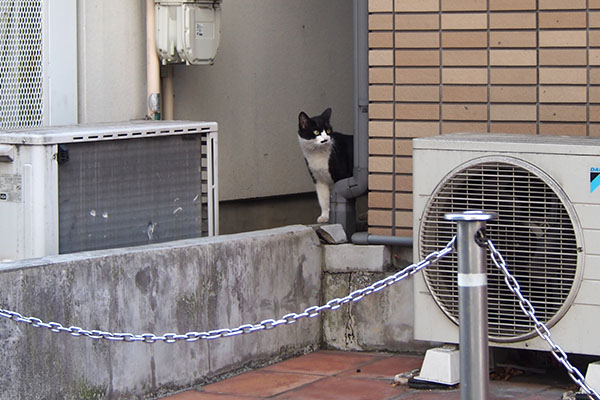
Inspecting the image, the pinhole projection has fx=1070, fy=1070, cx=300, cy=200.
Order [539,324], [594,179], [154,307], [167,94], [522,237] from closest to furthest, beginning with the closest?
[539,324] → [594,179] → [522,237] → [154,307] → [167,94]

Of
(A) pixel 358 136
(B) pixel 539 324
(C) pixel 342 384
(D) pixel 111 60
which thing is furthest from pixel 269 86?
(B) pixel 539 324

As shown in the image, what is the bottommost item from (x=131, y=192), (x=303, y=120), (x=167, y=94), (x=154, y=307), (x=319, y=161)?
(x=154, y=307)

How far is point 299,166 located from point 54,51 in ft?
7.52

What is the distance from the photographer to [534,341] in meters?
4.85

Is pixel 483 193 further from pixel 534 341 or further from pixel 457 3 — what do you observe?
pixel 457 3

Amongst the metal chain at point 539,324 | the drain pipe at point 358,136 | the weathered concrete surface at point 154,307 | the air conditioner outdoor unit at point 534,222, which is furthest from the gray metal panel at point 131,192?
the metal chain at point 539,324

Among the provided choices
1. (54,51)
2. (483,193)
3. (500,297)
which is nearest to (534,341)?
(500,297)

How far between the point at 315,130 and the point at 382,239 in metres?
1.24

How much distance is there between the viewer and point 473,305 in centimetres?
360

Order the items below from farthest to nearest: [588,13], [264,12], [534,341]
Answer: [264,12]
[588,13]
[534,341]

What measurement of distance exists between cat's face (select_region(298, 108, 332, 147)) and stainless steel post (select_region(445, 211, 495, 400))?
337cm

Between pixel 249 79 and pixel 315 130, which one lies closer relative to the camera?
pixel 315 130

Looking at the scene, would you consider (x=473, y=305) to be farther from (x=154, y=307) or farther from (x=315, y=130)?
(x=315, y=130)

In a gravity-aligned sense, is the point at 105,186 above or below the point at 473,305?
above
